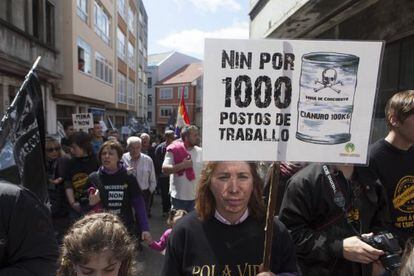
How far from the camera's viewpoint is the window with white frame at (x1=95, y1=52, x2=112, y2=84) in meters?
23.4

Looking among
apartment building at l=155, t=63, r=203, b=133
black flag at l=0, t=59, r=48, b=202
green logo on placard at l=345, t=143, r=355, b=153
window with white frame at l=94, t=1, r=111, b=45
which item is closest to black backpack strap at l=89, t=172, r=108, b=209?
black flag at l=0, t=59, r=48, b=202

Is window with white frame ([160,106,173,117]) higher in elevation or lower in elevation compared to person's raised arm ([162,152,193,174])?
higher

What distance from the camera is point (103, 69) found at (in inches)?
992

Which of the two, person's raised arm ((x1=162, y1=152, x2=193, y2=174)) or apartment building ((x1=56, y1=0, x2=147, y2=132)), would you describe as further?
apartment building ((x1=56, y1=0, x2=147, y2=132))

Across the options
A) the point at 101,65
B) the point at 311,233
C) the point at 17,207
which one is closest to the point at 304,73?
the point at 311,233

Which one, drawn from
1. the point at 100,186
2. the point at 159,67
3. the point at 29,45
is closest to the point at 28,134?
the point at 100,186

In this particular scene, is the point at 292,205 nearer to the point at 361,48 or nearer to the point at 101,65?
the point at 361,48

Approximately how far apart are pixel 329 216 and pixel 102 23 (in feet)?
80.2

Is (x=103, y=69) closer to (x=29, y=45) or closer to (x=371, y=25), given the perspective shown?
(x=29, y=45)

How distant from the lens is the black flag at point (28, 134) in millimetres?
2336

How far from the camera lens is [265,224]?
201cm

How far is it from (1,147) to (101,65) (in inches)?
922

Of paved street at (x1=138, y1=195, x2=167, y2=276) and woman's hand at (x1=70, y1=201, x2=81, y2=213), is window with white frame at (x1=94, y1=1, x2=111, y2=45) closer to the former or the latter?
paved street at (x1=138, y1=195, x2=167, y2=276)

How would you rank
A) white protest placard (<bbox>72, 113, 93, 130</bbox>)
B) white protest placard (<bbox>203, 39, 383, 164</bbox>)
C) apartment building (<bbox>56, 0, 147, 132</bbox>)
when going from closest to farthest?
white protest placard (<bbox>203, 39, 383, 164</bbox>), white protest placard (<bbox>72, 113, 93, 130</bbox>), apartment building (<bbox>56, 0, 147, 132</bbox>)
